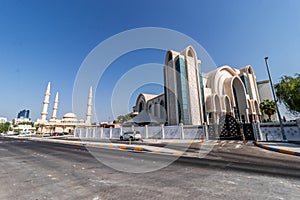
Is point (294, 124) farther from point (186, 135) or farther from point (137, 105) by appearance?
point (137, 105)

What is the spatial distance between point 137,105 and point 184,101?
2989cm

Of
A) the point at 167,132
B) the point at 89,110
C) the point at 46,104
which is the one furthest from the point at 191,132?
the point at 46,104

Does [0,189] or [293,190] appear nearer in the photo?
[293,190]

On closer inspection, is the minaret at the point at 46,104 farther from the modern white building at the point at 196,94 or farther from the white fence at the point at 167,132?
the modern white building at the point at 196,94

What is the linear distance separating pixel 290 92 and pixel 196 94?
53.2 feet

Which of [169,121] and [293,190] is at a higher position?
[169,121]

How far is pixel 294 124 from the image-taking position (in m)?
14.1

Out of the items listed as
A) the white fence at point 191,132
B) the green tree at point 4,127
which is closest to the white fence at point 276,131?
the white fence at point 191,132

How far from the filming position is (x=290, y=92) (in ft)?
53.6

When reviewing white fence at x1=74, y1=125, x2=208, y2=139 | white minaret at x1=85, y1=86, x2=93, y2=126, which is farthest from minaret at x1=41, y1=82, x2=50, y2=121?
white fence at x1=74, y1=125, x2=208, y2=139

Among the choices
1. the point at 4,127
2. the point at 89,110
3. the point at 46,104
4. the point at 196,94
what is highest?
the point at 46,104

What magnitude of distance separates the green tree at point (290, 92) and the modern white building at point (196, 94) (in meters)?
9.00

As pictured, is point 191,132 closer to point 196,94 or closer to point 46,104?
point 196,94

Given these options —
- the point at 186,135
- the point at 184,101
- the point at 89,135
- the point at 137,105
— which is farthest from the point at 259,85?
the point at 89,135
